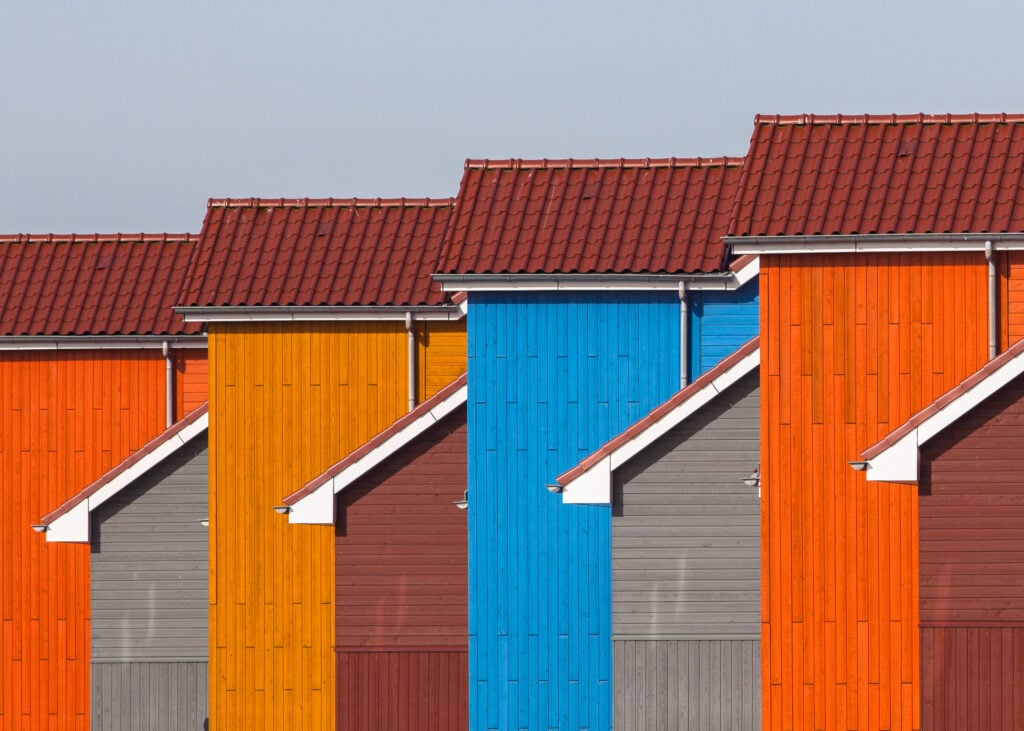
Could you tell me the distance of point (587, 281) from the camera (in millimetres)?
28016

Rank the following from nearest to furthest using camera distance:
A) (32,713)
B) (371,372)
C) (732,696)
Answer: (732,696), (371,372), (32,713)

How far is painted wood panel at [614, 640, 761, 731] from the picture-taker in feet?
87.1

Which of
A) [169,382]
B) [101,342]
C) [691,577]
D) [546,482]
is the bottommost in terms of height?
[691,577]

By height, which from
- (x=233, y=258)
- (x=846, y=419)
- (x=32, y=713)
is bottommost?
(x=32, y=713)

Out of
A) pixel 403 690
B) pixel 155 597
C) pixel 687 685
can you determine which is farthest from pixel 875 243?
pixel 155 597

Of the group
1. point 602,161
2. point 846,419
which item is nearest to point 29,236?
point 602,161

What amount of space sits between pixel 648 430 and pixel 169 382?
11.0m

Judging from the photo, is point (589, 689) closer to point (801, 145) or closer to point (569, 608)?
point (569, 608)

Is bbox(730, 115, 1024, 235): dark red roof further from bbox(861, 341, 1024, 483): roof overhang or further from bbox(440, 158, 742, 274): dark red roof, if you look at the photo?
bbox(440, 158, 742, 274): dark red roof

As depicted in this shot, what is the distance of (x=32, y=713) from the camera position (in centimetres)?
3500

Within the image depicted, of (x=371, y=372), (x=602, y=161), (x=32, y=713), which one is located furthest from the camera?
(x=32, y=713)

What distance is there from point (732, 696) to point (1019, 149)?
280 inches

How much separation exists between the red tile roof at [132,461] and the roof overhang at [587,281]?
6.08 metres

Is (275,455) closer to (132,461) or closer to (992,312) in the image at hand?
(132,461)
